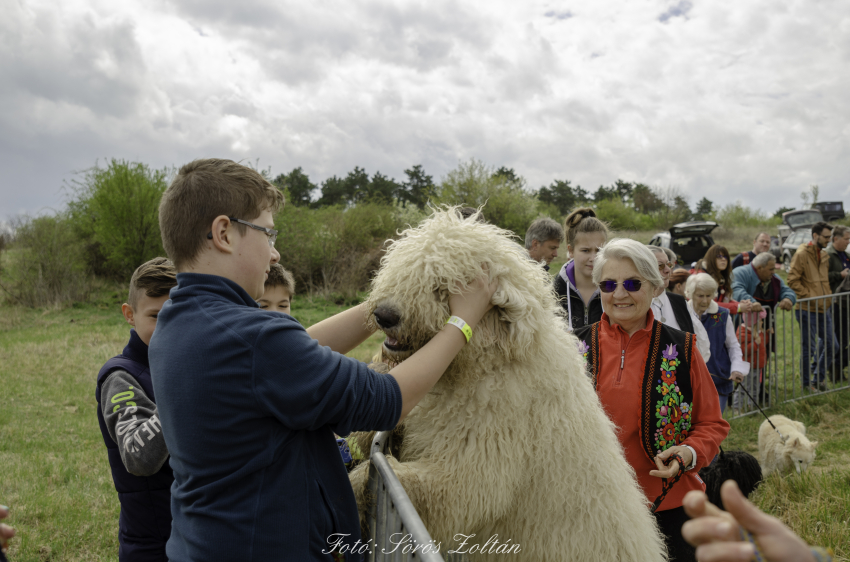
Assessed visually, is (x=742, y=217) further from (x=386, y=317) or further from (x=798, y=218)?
(x=386, y=317)

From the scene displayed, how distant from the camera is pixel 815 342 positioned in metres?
8.23

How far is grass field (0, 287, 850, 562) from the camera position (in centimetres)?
425

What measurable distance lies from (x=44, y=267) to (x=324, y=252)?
35.6 ft

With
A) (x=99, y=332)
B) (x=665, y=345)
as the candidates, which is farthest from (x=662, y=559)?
(x=99, y=332)

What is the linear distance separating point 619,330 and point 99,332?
15288 mm

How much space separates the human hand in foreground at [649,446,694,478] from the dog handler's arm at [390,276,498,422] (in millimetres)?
1300

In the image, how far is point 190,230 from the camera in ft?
5.05

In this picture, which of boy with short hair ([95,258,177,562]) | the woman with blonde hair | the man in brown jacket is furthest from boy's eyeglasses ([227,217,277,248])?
the man in brown jacket

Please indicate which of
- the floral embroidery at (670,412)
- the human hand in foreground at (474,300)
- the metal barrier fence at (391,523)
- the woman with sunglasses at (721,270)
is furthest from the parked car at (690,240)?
the metal barrier fence at (391,523)

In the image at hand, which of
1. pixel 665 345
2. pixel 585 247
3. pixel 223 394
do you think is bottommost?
pixel 665 345

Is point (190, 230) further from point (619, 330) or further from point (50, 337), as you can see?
point (50, 337)

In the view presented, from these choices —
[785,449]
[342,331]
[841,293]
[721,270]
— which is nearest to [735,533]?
[342,331]

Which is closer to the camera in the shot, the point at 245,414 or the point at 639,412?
the point at 245,414

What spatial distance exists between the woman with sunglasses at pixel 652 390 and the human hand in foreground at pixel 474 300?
3.84ft
